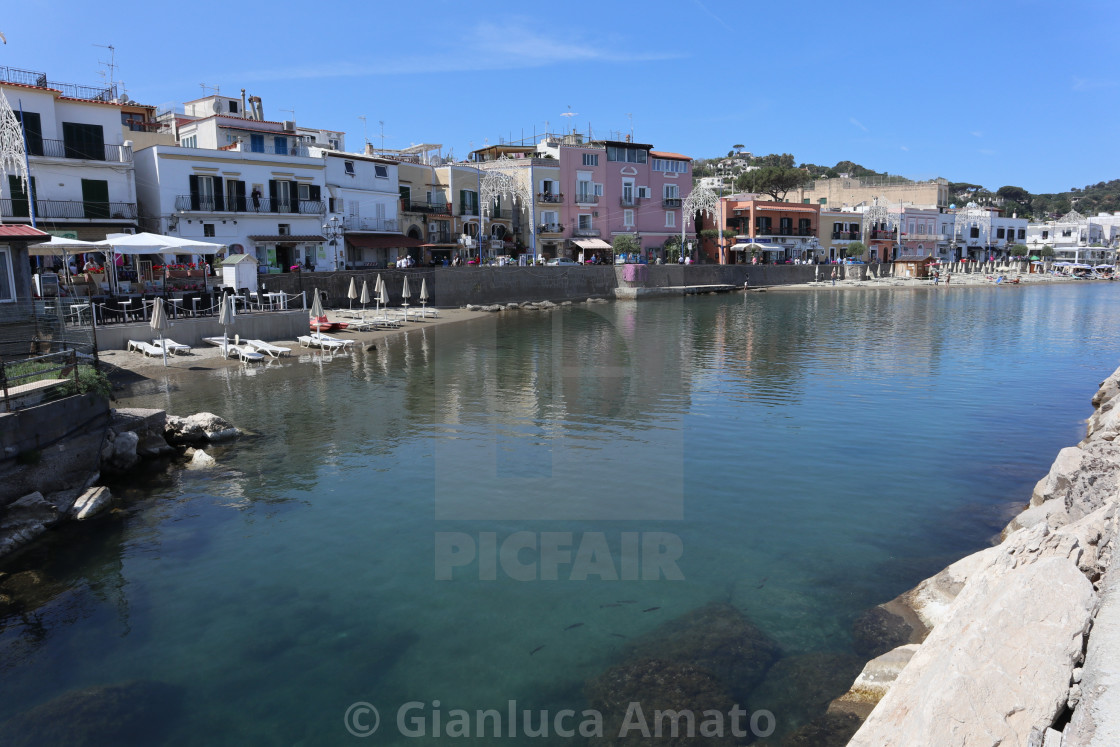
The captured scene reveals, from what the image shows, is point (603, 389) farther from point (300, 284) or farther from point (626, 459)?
point (300, 284)

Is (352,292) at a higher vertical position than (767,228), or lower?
lower

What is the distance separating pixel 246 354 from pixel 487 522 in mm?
17923

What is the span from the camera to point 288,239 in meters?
44.6

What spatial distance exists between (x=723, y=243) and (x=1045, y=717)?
256 feet

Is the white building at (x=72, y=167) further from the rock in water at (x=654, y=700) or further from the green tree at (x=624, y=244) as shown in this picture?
the green tree at (x=624, y=244)

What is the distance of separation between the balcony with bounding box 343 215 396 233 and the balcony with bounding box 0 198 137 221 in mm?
14249

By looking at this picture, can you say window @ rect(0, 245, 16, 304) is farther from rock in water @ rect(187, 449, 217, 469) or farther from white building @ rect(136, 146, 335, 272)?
white building @ rect(136, 146, 335, 272)

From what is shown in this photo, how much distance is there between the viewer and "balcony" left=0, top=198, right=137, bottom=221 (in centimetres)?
3406

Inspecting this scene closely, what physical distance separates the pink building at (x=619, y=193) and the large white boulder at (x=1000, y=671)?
2559 inches

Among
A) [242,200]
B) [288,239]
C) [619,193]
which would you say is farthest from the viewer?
[619,193]

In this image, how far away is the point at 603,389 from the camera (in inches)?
968

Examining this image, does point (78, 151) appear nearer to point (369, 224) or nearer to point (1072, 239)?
point (369, 224)

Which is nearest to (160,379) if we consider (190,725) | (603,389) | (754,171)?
(603,389)

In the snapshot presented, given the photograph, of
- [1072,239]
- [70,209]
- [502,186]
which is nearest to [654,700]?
[70,209]
